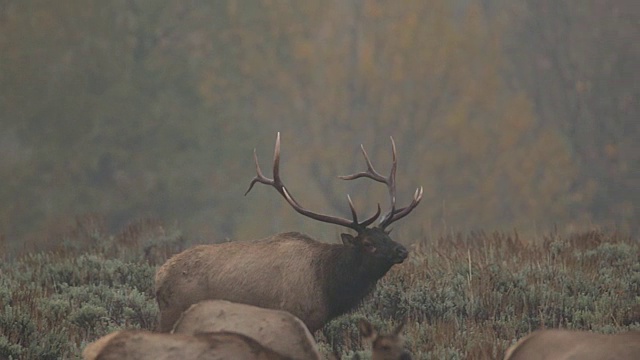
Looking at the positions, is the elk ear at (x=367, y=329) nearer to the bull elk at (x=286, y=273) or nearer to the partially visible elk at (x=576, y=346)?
the partially visible elk at (x=576, y=346)

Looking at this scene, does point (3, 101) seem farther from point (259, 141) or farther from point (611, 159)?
point (611, 159)

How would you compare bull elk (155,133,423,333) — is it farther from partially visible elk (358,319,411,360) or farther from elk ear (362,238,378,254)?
partially visible elk (358,319,411,360)

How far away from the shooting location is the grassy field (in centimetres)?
953

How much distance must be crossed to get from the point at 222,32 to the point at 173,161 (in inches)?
178

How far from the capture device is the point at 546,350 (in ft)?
22.3

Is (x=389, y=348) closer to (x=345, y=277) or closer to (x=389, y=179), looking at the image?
(x=345, y=277)

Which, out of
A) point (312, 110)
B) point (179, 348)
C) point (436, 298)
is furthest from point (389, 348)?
point (312, 110)

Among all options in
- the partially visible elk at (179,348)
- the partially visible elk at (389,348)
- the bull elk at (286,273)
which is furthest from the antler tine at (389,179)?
the partially visible elk at (179,348)

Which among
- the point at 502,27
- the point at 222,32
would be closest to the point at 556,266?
the point at 222,32

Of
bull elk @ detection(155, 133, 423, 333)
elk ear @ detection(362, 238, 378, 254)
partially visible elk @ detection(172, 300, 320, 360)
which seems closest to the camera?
A: partially visible elk @ detection(172, 300, 320, 360)

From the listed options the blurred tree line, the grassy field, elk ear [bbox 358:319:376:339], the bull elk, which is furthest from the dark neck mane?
the blurred tree line

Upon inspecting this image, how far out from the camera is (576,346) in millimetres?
6699

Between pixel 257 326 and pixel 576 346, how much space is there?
186cm

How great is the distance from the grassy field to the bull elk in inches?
16.4
